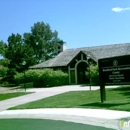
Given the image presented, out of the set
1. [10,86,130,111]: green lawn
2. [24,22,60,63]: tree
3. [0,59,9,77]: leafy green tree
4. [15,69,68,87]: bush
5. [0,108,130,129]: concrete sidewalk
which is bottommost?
[0,108,130,129]: concrete sidewalk

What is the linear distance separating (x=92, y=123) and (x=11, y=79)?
38966mm

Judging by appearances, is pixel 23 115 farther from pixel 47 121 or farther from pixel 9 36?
pixel 9 36

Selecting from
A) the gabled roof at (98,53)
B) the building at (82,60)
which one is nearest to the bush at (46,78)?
the building at (82,60)

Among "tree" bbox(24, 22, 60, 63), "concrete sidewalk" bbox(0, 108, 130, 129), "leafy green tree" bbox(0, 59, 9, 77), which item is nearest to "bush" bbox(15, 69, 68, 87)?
"leafy green tree" bbox(0, 59, 9, 77)

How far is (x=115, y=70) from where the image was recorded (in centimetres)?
1389

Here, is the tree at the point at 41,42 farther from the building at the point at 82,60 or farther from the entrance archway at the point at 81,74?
the entrance archway at the point at 81,74

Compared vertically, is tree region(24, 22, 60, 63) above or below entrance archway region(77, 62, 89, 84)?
above

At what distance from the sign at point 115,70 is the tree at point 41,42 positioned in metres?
51.2

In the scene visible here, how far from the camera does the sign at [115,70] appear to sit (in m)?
13.5

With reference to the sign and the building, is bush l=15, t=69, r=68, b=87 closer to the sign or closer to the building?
the building

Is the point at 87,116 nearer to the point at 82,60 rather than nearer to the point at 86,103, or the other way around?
the point at 86,103

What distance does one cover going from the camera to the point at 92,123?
9.47m

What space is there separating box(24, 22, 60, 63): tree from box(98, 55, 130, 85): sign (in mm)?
51237

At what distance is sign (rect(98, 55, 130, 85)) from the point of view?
13.5m
